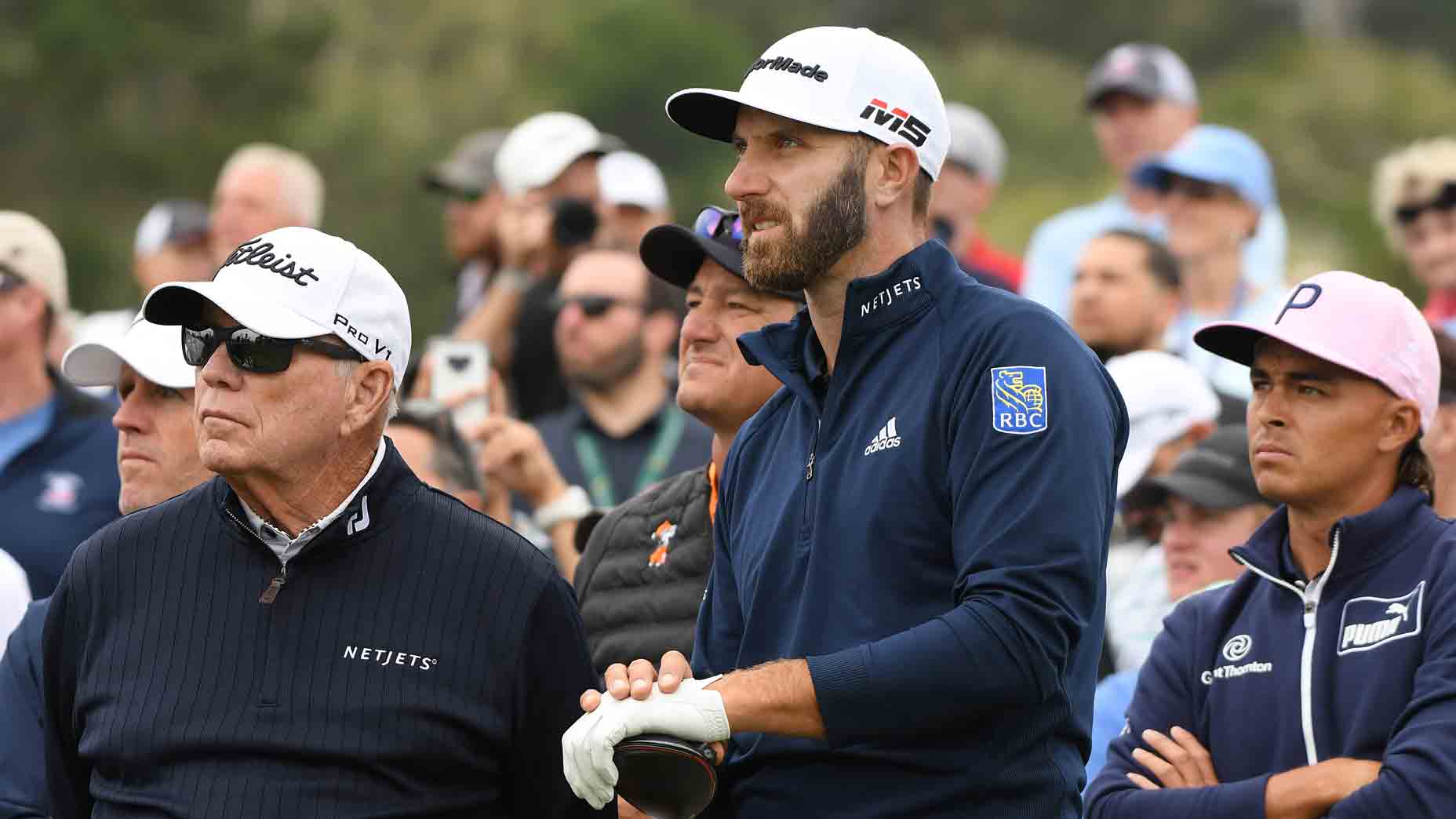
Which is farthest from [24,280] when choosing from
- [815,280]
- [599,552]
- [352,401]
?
[815,280]

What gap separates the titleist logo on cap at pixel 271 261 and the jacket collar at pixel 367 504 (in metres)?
0.44

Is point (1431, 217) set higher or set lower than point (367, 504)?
higher

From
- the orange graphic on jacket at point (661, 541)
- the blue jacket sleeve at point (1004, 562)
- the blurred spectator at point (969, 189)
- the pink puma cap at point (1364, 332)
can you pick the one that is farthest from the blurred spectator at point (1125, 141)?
the blue jacket sleeve at point (1004, 562)

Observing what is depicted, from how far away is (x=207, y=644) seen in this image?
16.6 feet

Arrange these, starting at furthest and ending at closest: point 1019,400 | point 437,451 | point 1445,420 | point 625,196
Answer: point 625,196
point 437,451
point 1445,420
point 1019,400

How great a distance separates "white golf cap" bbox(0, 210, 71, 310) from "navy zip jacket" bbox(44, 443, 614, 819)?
12.6 ft

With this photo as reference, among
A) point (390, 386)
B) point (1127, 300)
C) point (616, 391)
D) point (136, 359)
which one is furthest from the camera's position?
point (616, 391)

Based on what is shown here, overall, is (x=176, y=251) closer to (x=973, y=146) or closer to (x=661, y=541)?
(x=973, y=146)

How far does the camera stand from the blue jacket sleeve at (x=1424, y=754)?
508 cm

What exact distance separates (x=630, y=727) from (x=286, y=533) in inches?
43.7

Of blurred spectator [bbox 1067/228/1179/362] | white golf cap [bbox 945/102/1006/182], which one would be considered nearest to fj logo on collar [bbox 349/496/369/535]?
blurred spectator [bbox 1067/228/1179/362]

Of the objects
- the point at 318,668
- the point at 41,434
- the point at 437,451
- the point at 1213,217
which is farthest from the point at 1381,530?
the point at 41,434

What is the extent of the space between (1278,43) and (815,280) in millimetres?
46356

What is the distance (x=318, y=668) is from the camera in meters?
4.99
